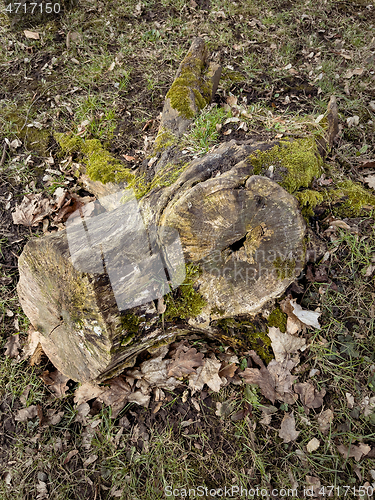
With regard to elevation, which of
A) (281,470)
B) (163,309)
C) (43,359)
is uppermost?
(163,309)

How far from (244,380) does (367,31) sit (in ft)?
20.5

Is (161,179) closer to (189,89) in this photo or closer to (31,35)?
(189,89)

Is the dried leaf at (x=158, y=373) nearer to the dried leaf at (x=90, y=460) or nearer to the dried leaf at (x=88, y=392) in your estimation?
the dried leaf at (x=88, y=392)

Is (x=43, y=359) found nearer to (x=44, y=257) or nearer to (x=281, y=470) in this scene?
(x=44, y=257)

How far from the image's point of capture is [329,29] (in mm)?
5555

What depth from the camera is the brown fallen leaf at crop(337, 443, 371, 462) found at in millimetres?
2582

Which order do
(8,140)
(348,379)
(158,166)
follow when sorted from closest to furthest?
(348,379) < (158,166) < (8,140)

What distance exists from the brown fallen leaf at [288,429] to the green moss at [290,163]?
2.07m

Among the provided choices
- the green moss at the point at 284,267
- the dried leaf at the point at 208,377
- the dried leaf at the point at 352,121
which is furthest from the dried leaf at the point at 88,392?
the dried leaf at the point at 352,121

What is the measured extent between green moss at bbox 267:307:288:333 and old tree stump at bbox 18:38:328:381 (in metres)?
0.32

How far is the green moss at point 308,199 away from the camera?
9.24 feet

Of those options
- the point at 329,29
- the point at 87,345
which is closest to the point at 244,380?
the point at 87,345

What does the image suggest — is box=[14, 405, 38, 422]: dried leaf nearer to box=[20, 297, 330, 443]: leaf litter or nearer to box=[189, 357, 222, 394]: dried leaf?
box=[20, 297, 330, 443]: leaf litter

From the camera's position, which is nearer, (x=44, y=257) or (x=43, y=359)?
(x=44, y=257)
